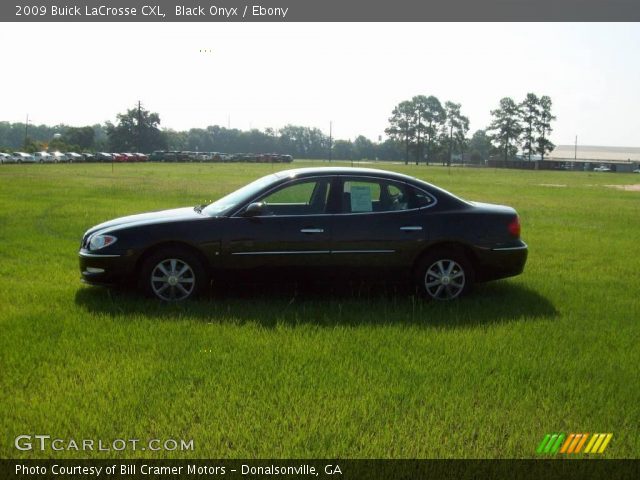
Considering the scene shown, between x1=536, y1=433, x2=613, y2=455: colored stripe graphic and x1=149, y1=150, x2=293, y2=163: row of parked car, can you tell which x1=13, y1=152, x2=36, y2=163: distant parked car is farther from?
x1=536, y1=433, x2=613, y2=455: colored stripe graphic

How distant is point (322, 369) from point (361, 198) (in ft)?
9.25

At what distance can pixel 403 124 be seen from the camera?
4505 inches

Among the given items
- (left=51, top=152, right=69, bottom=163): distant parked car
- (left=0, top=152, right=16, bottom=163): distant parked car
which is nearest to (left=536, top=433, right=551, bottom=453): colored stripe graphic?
(left=0, top=152, right=16, bottom=163): distant parked car

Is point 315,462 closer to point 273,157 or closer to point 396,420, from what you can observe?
point 396,420

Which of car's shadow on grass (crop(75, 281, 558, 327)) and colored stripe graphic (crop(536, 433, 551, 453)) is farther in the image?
car's shadow on grass (crop(75, 281, 558, 327))

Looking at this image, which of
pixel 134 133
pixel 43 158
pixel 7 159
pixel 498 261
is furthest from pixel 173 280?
pixel 134 133

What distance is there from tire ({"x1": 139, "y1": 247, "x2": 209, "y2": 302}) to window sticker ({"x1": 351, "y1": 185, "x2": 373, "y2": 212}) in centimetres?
186

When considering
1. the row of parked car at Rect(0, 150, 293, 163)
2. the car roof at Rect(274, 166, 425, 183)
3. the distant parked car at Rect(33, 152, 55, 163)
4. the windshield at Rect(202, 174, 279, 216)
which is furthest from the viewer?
the distant parked car at Rect(33, 152, 55, 163)

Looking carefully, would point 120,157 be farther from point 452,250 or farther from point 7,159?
point 452,250

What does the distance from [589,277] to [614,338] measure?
3.12 meters

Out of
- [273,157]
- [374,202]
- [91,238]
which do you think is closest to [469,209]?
[374,202]

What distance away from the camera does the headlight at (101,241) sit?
22.6 ft

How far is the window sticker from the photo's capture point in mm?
7219

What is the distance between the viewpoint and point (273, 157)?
9969 centimetres
